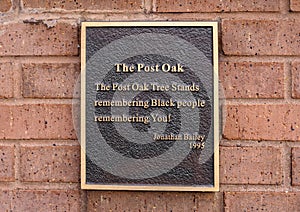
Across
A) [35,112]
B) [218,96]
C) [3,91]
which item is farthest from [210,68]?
[3,91]

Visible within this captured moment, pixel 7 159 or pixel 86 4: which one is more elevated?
pixel 86 4

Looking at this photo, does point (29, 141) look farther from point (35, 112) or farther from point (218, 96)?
point (218, 96)

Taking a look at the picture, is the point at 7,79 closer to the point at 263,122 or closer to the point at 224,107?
the point at 224,107

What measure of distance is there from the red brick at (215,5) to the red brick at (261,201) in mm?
694

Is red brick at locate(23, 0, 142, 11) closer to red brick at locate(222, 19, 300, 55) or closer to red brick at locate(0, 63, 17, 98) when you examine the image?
red brick at locate(0, 63, 17, 98)

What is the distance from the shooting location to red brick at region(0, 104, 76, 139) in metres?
1.61

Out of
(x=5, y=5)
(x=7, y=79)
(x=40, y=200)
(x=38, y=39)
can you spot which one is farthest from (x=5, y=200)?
(x=5, y=5)

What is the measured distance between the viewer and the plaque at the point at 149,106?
1.56 metres

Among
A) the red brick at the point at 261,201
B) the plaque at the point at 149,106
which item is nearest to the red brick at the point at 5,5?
the plaque at the point at 149,106

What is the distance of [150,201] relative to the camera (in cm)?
159

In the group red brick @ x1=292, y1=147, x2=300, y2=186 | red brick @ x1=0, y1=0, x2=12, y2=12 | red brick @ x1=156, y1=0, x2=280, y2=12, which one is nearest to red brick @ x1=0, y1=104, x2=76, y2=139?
red brick @ x1=0, y1=0, x2=12, y2=12

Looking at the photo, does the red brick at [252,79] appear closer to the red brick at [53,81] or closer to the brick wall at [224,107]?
the brick wall at [224,107]

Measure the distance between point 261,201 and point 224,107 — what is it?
0.38m

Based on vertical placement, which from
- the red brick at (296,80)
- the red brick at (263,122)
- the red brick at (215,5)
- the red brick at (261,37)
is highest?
the red brick at (215,5)
